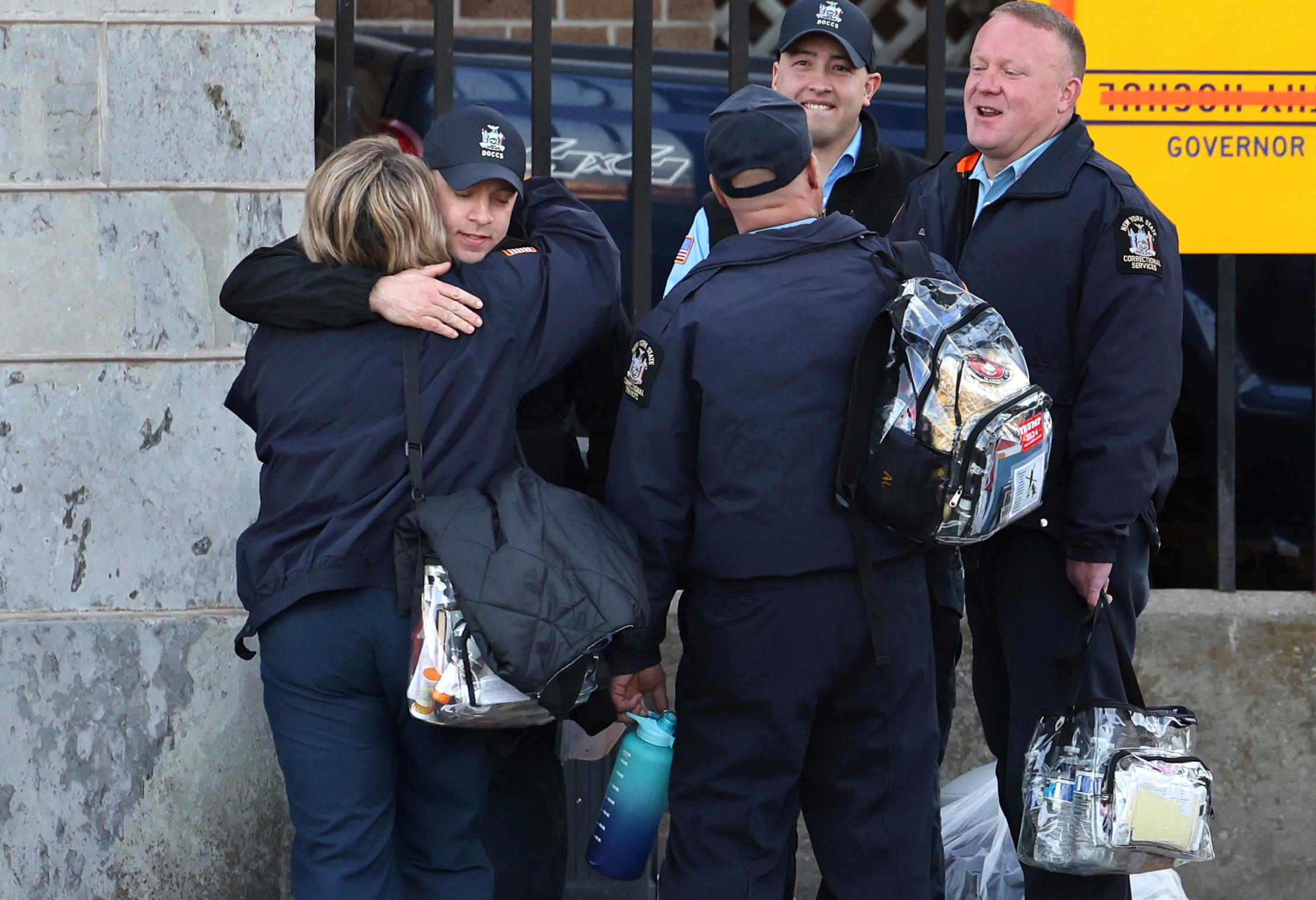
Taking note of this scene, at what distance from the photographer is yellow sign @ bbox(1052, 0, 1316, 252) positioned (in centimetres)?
327

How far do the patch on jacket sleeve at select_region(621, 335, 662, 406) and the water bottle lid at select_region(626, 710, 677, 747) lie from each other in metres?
0.58

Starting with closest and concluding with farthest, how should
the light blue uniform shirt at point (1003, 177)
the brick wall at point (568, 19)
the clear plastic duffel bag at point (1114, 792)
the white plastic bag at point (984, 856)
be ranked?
1. the clear plastic duffel bag at point (1114, 792)
2. the light blue uniform shirt at point (1003, 177)
3. the white plastic bag at point (984, 856)
4. the brick wall at point (568, 19)

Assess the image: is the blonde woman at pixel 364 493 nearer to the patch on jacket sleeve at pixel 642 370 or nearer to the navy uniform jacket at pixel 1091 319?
the patch on jacket sleeve at pixel 642 370

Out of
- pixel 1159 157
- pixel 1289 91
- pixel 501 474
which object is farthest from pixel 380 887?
pixel 1289 91

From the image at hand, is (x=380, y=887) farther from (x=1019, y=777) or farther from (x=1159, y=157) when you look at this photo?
(x=1159, y=157)

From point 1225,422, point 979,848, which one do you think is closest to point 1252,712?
point 1225,422

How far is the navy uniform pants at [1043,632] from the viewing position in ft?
8.54

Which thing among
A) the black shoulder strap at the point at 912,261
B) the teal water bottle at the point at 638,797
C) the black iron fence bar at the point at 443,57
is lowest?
the teal water bottle at the point at 638,797

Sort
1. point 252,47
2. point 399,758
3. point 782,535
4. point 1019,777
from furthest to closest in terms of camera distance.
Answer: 1. point 252,47
2. point 1019,777
3. point 399,758
4. point 782,535

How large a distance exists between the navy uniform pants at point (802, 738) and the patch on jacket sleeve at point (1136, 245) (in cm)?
59

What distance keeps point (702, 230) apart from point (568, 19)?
123 inches

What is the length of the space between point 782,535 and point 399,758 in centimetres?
73

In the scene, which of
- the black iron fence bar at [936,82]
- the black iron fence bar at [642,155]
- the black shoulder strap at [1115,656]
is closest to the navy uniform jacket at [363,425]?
the black iron fence bar at [642,155]

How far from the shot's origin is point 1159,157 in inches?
130
